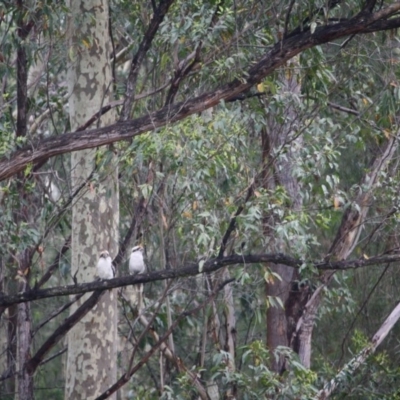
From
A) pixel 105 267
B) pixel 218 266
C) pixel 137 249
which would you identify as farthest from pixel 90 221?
pixel 218 266

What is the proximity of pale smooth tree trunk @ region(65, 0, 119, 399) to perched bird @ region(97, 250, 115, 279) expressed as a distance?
1.38ft

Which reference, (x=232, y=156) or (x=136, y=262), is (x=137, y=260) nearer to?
(x=136, y=262)

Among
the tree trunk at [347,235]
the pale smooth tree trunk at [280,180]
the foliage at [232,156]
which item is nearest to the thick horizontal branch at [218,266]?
the foliage at [232,156]

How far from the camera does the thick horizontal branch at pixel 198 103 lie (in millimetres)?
6148

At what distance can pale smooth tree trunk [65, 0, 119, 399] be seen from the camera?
8500 mm

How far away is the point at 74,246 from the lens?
28.3ft

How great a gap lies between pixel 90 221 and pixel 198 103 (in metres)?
2.41

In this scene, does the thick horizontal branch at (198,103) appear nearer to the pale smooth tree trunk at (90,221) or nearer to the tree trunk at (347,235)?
the tree trunk at (347,235)

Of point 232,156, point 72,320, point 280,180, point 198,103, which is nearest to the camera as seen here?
point 198,103

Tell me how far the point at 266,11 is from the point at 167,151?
184 cm

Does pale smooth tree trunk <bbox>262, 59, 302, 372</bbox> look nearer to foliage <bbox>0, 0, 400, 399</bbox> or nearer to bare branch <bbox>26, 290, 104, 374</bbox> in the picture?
foliage <bbox>0, 0, 400, 399</bbox>

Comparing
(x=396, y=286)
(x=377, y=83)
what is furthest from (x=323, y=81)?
(x=396, y=286)

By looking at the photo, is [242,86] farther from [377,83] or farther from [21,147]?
[377,83]

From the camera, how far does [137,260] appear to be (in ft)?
27.8
